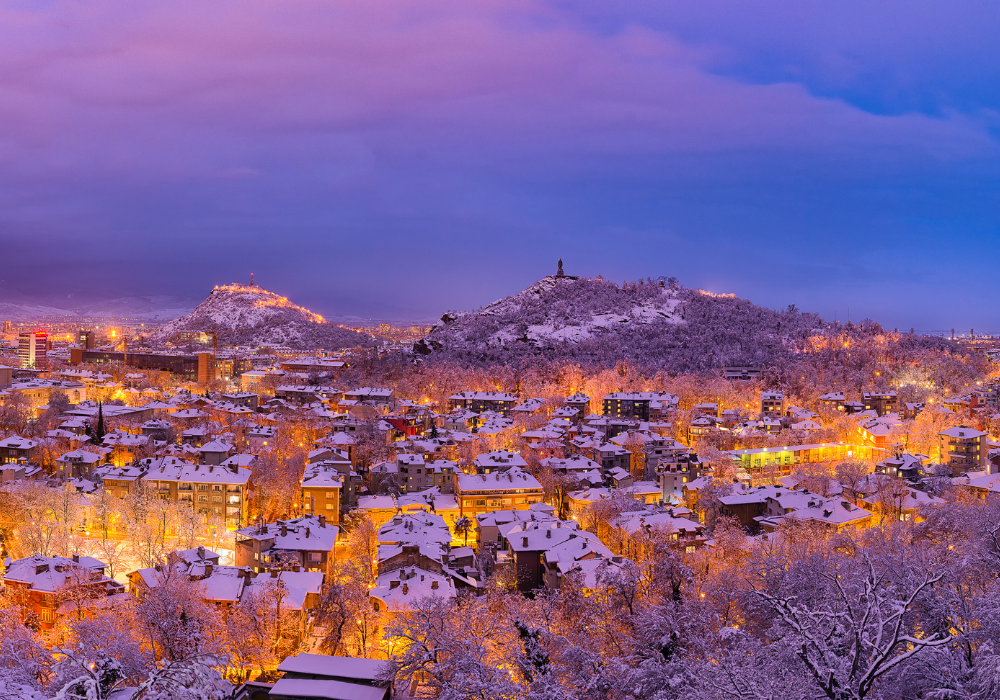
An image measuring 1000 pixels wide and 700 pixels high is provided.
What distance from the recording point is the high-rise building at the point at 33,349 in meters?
72.0

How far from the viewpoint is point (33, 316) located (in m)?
166

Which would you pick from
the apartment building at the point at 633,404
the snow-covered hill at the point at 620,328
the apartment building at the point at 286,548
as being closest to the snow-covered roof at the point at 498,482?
the apartment building at the point at 286,548

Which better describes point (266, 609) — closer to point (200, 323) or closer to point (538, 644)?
point (538, 644)

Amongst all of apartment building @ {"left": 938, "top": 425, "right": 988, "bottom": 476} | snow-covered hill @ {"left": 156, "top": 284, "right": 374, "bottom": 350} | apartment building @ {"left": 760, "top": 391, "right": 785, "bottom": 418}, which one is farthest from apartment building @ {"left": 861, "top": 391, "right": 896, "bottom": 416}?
snow-covered hill @ {"left": 156, "top": 284, "right": 374, "bottom": 350}

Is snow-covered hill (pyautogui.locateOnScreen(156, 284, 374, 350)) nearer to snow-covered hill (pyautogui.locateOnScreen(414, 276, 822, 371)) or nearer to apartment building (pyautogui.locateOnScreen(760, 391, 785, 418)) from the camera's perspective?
snow-covered hill (pyautogui.locateOnScreen(414, 276, 822, 371))

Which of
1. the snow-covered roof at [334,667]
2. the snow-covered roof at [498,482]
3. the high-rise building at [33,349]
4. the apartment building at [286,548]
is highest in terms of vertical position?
the high-rise building at [33,349]

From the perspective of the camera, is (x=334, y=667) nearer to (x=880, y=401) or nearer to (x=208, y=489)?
(x=208, y=489)

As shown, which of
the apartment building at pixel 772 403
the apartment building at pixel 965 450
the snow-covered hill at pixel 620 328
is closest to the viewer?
the apartment building at pixel 965 450

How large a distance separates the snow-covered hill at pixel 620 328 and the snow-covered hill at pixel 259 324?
30779 millimetres

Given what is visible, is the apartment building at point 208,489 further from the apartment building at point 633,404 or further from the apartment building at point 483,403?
the apartment building at point 633,404

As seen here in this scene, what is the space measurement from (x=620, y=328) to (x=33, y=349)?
6597cm

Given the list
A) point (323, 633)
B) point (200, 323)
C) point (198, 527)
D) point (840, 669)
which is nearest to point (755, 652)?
point (840, 669)

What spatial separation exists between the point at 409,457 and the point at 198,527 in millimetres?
9390

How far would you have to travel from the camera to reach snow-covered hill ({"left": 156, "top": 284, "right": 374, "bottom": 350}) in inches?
4641
